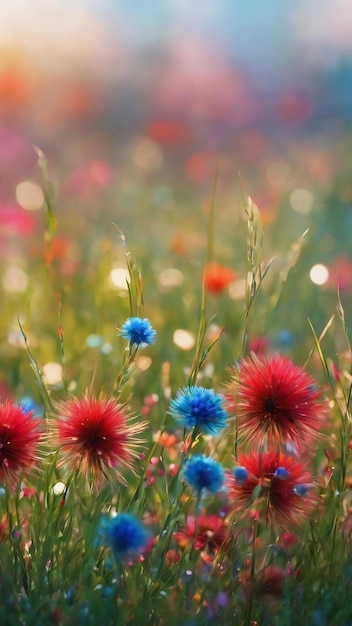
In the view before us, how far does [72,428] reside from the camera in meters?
0.98

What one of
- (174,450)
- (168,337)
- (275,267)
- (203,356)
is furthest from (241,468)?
(275,267)

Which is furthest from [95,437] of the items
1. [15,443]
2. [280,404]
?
[280,404]

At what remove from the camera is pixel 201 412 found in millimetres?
950

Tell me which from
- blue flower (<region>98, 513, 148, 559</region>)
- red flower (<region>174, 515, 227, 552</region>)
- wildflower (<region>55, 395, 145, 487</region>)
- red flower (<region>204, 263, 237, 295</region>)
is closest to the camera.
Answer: blue flower (<region>98, 513, 148, 559</region>)

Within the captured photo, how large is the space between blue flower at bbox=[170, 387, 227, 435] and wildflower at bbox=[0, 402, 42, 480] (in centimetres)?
16

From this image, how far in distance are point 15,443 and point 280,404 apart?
0.29 metres

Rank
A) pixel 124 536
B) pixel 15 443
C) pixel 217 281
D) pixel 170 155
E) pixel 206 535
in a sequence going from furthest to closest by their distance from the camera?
pixel 170 155, pixel 217 281, pixel 206 535, pixel 15 443, pixel 124 536

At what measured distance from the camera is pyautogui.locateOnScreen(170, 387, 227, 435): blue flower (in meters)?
0.95

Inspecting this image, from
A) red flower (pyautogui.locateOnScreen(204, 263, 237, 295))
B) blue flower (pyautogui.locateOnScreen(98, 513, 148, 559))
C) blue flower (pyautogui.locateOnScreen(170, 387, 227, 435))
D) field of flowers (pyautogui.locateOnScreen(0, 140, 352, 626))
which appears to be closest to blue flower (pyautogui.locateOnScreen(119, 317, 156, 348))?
field of flowers (pyautogui.locateOnScreen(0, 140, 352, 626))

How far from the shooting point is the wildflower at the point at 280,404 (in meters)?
1.00

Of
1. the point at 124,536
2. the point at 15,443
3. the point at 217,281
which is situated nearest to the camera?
the point at 124,536

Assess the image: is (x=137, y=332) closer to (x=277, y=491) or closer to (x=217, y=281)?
(x=277, y=491)

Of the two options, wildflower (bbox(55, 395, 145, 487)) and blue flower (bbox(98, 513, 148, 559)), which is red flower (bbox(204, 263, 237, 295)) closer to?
wildflower (bbox(55, 395, 145, 487))

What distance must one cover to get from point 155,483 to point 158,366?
25.7 inches
